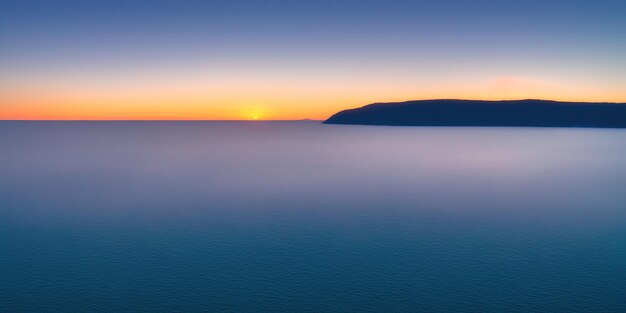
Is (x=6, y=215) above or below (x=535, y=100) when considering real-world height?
below

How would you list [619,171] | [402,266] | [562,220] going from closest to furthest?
[402,266], [562,220], [619,171]

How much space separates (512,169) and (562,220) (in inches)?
954

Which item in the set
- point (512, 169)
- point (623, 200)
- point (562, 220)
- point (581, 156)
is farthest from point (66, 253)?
point (581, 156)

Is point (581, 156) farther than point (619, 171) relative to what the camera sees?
Yes

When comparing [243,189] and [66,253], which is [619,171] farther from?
[66,253]

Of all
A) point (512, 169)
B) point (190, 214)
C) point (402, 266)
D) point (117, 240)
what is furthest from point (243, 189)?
point (512, 169)

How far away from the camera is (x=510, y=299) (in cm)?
1223

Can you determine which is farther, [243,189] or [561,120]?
[561,120]

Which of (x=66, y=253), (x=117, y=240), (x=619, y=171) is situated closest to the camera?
(x=66, y=253)

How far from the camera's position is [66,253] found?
15969 millimetres

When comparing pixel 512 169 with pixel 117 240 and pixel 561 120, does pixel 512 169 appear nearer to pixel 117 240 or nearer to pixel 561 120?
pixel 117 240

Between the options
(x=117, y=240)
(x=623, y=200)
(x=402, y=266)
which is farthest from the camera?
(x=623, y=200)

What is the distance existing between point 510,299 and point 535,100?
683 feet

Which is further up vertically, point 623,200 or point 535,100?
Result: point 535,100
